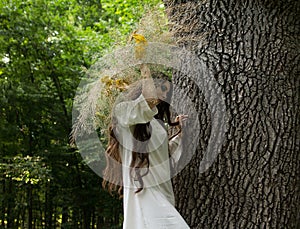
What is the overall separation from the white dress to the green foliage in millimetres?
4189

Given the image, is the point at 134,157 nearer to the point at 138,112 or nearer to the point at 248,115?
the point at 138,112

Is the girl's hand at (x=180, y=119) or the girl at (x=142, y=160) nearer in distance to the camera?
the girl at (x=142, y=160)

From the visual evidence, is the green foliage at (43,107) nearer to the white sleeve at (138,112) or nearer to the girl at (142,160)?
the girl at (142,160)

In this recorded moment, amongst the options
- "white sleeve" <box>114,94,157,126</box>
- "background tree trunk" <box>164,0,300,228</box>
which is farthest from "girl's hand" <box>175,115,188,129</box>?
"white sleeve" <box>114,94,157,126</box>

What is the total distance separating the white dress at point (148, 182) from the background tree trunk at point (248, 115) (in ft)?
1.05

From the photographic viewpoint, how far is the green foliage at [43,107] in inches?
A: 266

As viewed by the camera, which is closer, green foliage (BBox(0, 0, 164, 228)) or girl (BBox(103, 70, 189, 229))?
girl (BBox(103, 70, 189, 229))

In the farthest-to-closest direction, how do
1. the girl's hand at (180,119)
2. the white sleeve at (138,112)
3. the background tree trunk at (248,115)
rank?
1. the girl's hand at (180,119)
2. the background tree trunk at (248,115)
3. the white sleeve at (138,112)

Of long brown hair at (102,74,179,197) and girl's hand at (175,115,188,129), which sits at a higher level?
girl's hand at (175,115,188,129)

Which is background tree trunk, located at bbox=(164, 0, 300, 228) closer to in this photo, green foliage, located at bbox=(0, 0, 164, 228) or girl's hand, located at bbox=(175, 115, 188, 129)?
girl's hand, located at bbox=(175, 115, 188, 129)

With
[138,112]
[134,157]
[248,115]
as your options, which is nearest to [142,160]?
[134,157]

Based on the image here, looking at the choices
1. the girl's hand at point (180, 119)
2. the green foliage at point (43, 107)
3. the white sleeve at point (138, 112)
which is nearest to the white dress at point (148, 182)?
the white sleeve at point (138, 112)

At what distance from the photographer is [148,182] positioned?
2270mm

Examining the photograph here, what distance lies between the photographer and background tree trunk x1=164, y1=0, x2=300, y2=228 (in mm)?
2490
